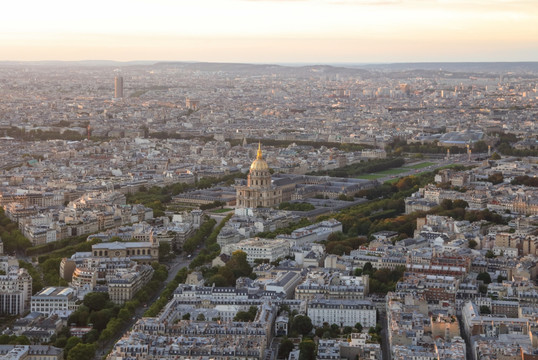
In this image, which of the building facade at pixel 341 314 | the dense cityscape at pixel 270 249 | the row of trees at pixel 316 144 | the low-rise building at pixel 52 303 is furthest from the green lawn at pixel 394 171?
the low-rise building at pixel 52 303

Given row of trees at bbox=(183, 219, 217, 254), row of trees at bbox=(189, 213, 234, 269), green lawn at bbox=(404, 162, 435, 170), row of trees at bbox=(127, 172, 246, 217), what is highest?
row of trees at bbox=(189, 213, 234, 269)

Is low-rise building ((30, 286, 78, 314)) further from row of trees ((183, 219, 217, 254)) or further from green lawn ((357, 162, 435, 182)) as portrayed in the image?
green lawn ((357, 162, 435, 182))

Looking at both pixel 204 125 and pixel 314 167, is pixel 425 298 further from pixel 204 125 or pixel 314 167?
pixel 204 125

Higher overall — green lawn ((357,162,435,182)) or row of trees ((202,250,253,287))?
row of trees ((202,250,253,287))

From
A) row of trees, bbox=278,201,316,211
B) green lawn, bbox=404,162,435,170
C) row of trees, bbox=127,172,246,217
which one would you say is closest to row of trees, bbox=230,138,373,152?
green lawn, bbox=404,162,435,170

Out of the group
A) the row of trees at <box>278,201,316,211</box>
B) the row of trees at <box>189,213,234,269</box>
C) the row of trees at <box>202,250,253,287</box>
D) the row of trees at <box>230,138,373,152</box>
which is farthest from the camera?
the row of trees at <box>230,138,373,152</box>

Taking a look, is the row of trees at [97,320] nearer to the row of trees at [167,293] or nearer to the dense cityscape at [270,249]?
the dense cityscape at [270,249]

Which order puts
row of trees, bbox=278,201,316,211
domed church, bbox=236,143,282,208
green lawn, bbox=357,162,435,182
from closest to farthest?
row of trees, bbox=278,201,316,211, domed church, bbox=236,143,282,208, green lawn, bbox=357,162,435,182
